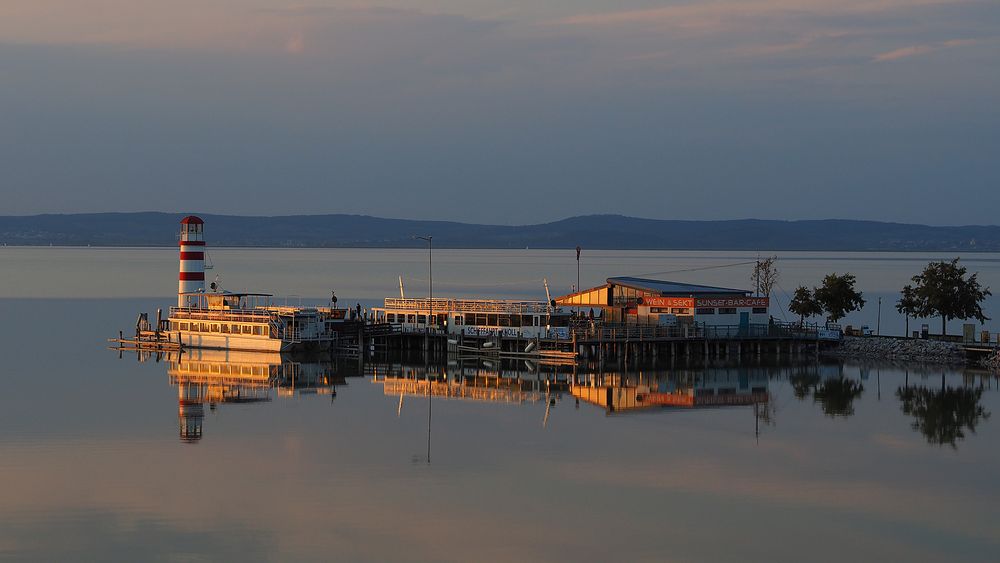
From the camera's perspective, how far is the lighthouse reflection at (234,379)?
48.3 m

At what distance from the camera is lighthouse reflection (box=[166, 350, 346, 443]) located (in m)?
48.3

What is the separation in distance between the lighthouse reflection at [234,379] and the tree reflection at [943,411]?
21.7 metres

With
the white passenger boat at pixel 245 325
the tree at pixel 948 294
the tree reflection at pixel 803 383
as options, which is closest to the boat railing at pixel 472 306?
the white passenger boat at pixel 245 325

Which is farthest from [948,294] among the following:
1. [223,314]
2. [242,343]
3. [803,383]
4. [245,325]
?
[223,314]

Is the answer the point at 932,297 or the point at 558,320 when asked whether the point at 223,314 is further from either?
the point at 932,297

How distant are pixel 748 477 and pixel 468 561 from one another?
11024 millimetres

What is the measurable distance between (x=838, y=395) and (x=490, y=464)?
21.4 meters

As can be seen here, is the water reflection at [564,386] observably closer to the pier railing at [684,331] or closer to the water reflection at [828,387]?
the water reflection at [828,387]

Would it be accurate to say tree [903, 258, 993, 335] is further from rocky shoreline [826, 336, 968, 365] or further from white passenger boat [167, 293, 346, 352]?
white passenger boat [167, 293, 346, 352]

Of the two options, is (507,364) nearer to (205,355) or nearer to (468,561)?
(205,355)

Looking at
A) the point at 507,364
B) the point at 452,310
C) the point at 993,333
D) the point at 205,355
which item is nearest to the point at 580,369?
the point at 507,364

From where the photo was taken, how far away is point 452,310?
228ft

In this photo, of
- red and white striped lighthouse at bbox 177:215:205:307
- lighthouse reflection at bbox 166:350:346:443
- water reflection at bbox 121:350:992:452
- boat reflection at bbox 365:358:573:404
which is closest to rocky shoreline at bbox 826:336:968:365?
water reflection at bbox 121:350:992:452

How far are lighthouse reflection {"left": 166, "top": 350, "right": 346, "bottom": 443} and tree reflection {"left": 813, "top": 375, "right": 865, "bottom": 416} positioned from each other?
1868cm
